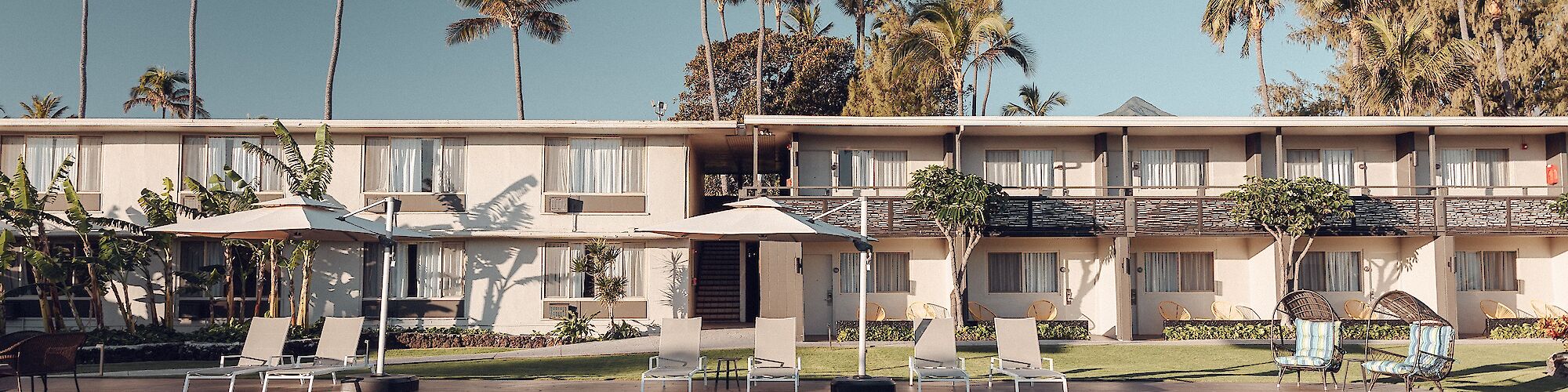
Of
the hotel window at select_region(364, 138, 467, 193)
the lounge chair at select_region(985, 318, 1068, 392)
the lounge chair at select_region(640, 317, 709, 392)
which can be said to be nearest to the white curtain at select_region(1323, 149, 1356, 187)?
the lounge chair at select_region(985, 318, 1068, 392)

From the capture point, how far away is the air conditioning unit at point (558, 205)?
23.1 metres

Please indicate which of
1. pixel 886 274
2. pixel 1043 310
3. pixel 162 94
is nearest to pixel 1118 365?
pixel 1043 310

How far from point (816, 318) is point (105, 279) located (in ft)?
43.8

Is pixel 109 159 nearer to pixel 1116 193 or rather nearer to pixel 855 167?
pixel 855 167

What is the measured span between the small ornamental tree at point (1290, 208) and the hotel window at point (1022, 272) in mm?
3838

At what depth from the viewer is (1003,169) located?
24.6m

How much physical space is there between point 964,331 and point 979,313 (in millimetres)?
2022

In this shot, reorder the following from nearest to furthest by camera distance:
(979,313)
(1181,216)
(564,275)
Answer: (1181,216), (564,275), (979,313)

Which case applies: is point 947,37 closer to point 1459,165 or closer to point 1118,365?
point 1459,165

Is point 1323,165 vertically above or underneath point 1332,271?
above

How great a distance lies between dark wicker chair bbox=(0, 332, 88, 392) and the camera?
12398 millimetres

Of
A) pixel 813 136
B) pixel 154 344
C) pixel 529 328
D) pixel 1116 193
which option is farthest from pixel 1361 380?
pixel 154 344

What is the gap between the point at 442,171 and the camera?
23.3 m

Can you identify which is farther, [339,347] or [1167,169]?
[1167,169]
